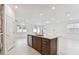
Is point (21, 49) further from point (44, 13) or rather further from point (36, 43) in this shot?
point (44, 13)

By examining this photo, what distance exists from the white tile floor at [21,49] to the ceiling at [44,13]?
0.52m

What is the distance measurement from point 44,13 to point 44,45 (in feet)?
2.58

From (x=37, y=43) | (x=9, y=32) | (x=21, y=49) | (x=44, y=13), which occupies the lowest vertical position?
(x=21, y=49)

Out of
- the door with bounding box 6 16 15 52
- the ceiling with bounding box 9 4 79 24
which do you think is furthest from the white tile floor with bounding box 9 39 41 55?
the ceiling with bounding box 9 4 79 24

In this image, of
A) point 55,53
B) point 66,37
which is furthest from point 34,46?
point 66,37

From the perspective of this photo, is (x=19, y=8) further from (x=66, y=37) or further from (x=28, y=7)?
(x=66, y=37)

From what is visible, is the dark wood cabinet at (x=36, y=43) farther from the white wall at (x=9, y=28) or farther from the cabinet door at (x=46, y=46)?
the white wall at (x=9, y=28)

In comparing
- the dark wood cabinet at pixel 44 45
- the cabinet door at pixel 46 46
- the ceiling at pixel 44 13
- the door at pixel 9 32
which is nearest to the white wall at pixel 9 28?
the door at pixel 9 32

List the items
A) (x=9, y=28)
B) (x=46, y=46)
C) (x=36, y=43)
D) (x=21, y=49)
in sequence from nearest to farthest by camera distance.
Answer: (x=9, y=28), (x=21, y=49), (x=46, y=46), (x=36, y=43)

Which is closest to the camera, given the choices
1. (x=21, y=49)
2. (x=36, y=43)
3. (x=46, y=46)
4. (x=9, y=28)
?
(x=9, y=28)

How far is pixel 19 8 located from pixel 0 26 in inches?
21.9

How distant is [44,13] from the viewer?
2.56m

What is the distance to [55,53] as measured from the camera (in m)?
2.51

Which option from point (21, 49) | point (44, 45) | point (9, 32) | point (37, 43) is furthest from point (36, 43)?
point (9, 32)
